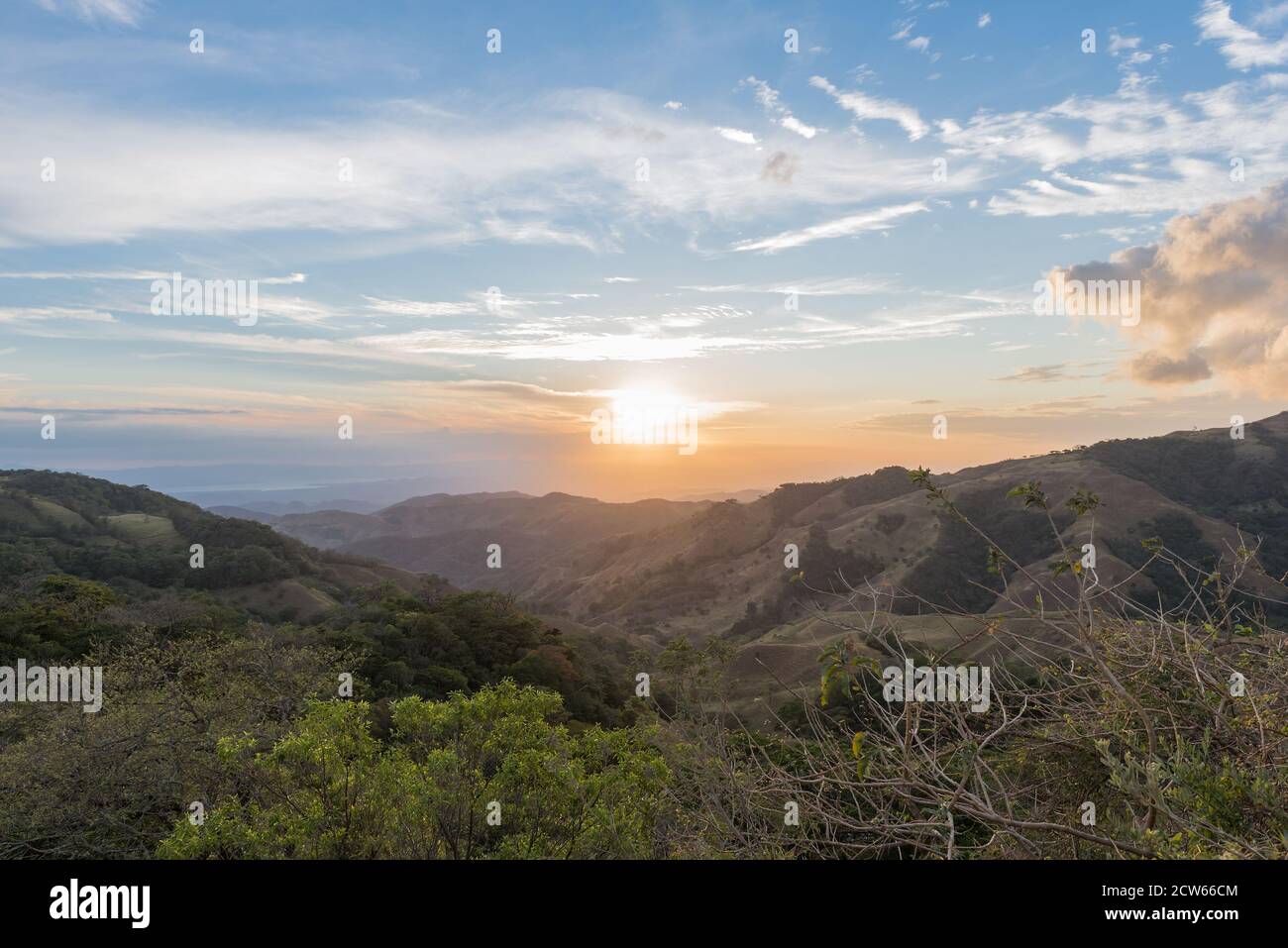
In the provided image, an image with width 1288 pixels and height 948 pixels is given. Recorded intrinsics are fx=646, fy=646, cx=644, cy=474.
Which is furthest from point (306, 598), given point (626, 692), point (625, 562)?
point (625, 562)

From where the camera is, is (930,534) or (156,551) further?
(930,534)

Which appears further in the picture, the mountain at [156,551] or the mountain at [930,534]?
the mountain at [930,534]

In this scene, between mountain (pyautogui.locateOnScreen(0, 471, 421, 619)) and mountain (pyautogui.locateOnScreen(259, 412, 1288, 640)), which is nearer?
mountain (pyautogui.locateOnScreen(0, 471, 421, 619))

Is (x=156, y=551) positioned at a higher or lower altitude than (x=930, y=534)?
higher

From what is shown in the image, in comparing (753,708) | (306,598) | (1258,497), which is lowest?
(753,708)

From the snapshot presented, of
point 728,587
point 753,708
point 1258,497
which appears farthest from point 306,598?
point 1258,497
